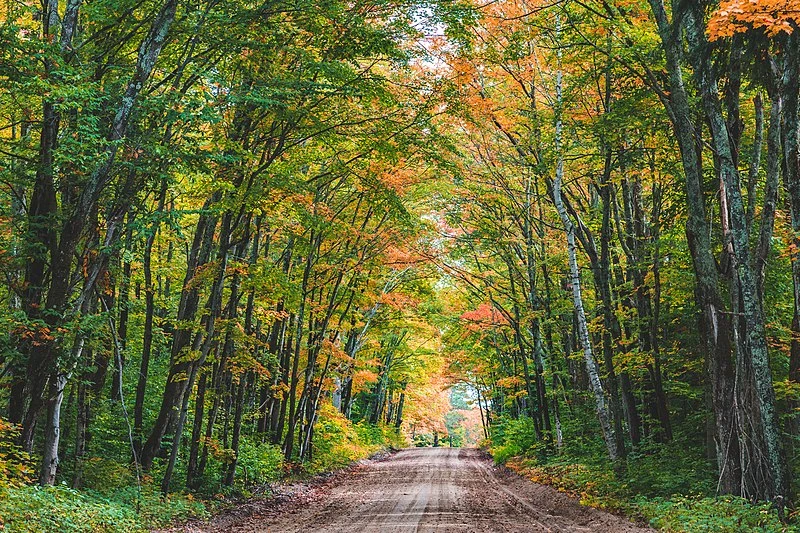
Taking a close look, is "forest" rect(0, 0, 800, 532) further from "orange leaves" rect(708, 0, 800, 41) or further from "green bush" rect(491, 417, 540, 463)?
"green bush" rect(491, 417, 540, 463)

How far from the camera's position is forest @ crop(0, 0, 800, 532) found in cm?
898

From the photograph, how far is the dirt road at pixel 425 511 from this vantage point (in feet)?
34.4

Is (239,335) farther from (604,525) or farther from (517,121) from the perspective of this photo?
(517,121)

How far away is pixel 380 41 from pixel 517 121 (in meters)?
6.91

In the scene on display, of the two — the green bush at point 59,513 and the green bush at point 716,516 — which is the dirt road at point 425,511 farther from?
the green bush at point 59,513

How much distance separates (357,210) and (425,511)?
452 inches

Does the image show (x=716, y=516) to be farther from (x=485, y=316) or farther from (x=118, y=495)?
(x=485, y=316)

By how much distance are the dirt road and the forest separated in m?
0.86

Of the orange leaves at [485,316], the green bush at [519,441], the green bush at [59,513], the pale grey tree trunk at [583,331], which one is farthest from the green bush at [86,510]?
the orange leaves at [485,316]

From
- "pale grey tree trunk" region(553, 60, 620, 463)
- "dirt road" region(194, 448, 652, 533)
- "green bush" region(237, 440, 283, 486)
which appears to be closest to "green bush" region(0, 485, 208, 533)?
"dirt road" region(194, 448, 652, 533)

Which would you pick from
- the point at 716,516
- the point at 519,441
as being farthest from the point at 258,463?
the point at 519,441

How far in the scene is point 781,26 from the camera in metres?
7.27

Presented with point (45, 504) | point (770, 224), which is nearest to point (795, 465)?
point (770, 224)

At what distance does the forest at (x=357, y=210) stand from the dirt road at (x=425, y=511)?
856 millimetres
